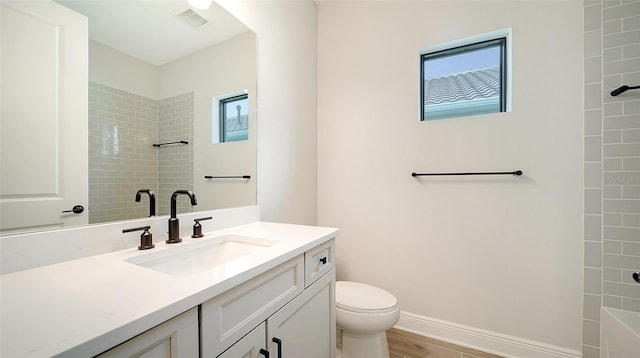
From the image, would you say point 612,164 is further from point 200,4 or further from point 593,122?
point 200,4

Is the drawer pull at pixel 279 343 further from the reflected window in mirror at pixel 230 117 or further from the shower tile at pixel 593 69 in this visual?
the shower tile at pixel 593 69

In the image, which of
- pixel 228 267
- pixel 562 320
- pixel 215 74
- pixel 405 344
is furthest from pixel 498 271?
pixel 215 74

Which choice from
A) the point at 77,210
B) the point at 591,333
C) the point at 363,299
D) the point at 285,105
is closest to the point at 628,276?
the point at 591,333

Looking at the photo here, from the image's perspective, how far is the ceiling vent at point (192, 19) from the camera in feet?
3.77

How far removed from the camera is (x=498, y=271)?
1581mm

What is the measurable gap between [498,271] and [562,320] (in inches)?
15.0

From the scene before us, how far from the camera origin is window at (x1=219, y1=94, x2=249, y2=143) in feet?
4.37

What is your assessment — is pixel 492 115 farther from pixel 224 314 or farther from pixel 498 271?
pixel 224 314

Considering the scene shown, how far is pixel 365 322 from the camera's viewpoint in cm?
134

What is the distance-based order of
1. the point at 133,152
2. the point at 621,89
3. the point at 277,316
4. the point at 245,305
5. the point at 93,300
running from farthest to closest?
the point at 621,89 < the point at 133,152 < the point at 277,316 < the point at 245,305 < the point at 93,300

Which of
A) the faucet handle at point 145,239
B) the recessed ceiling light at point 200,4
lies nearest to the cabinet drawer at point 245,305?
the faucet handle at point 145,239

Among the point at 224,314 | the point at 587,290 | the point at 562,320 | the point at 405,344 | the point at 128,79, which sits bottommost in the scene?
the point at 405,344

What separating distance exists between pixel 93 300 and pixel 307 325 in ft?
2.42

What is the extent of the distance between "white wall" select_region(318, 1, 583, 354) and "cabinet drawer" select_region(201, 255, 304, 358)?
1.17 m
